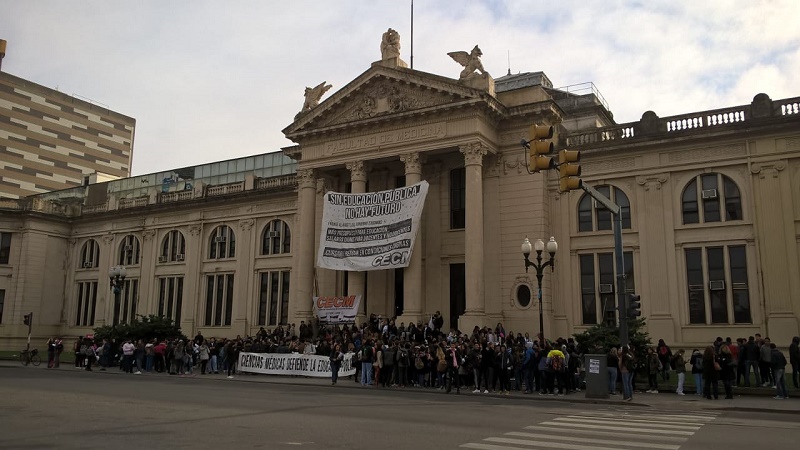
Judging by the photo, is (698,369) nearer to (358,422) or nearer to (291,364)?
(358,422)

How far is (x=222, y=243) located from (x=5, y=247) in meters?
18.6

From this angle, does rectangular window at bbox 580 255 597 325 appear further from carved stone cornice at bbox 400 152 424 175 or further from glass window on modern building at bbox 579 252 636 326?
carved stone cornice at bbox 400 152 424 175

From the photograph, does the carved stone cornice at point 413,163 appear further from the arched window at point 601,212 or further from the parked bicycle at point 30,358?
the parked bicycle at point 30,358

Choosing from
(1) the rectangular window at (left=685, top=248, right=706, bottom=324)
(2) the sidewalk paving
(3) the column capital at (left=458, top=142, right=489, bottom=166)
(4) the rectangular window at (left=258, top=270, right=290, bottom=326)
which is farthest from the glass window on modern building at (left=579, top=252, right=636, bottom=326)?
(4) the rectangular window at (left=258, top=270, right=290, bottom=326)

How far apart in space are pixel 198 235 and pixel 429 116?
22.0m

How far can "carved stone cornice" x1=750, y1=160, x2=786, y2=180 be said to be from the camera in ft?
93.2

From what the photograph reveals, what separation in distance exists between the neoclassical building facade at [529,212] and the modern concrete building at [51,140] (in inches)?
2183

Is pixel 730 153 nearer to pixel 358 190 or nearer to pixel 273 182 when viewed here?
pixel 358 190

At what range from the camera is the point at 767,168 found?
2869cm

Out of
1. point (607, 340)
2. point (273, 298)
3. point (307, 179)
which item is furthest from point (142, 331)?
point (607, 340)

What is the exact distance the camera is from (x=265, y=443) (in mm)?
9812

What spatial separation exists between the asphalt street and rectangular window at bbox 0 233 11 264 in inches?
1444

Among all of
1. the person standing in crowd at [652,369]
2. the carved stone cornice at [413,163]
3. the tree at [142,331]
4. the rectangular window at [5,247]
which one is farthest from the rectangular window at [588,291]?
the rectangular window at [5,247]

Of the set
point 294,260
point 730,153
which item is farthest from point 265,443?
point 294,260
